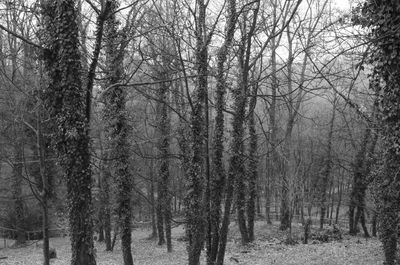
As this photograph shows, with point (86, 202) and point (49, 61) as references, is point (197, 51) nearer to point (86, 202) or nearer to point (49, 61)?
point (49, 61)

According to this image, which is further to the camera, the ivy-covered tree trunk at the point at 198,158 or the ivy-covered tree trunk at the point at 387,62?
the ivy-covered tree trunk at the point at 198,158

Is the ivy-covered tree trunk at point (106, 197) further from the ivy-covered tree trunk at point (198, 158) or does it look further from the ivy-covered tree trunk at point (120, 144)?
the ivy-covered tree trunk at point (198, 158)

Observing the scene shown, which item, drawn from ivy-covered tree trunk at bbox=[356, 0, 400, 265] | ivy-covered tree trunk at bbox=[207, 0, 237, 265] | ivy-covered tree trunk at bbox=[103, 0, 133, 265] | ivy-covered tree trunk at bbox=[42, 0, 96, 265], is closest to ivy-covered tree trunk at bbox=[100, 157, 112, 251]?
ivy-covered tree trunk at bbox=[103, 0, 133, 265]

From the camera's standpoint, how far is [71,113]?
19.5 feet

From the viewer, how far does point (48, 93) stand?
6.16 meters

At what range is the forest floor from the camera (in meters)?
13.5

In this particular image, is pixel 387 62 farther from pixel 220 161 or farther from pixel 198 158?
pixel 220 161

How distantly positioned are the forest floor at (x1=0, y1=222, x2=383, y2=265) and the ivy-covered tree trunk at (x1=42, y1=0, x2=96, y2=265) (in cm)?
838

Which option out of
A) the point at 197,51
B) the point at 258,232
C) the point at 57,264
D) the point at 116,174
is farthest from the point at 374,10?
the point at 258,232

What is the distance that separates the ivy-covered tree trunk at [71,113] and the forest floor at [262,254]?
838 centimetres

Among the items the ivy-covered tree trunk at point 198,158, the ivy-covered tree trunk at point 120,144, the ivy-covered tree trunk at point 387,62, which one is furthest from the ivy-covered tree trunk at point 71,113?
the ivy-covered tree trunk at point 120,144

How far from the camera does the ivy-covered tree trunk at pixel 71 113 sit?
5.89 m

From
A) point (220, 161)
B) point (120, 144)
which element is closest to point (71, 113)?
point (220, 161)

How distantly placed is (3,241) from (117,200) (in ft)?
48.5
